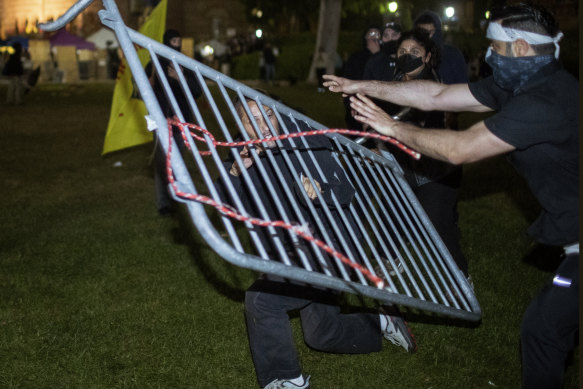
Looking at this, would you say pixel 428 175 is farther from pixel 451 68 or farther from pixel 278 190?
pixel 278 190

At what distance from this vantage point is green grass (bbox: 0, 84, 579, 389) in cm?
Answer: 407

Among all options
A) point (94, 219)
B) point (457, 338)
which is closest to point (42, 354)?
point (457, 338)

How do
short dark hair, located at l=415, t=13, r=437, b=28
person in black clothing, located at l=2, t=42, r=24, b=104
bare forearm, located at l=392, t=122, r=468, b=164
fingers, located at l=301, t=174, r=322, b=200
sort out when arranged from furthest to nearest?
person in black clothing, located at l=2, t=42, r=24, b=104, short dark hair, located at l=415, t=13, r=437, b=28, fingers, located at l=301, t=174, r=322, b=200, bare forearm, located at l=392, t=122, r=468, b=164

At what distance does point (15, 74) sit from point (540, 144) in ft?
72.2

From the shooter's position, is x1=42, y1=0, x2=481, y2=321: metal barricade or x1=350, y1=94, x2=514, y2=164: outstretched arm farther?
x1=350, y1=94, x2=514, y2=164: outstretched arm

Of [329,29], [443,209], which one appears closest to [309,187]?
[443,209]

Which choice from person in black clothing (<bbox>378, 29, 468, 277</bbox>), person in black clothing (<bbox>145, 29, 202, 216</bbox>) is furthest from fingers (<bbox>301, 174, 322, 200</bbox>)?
person in black clothing (<bbox>145, 29, 202, 216</bbox>)

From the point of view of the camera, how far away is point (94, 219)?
7.72 m

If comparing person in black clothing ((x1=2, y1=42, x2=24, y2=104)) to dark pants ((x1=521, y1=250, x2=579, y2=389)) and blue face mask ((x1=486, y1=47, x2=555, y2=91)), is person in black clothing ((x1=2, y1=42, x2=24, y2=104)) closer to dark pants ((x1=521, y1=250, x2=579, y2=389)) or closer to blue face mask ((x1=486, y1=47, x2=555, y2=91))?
blue face mask ((x1=486, y1=47, x2=555, y2=91))

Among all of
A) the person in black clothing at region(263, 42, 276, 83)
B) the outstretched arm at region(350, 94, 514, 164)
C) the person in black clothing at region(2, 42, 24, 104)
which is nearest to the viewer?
the outstretched arm at region(350, 94, 514, 164)

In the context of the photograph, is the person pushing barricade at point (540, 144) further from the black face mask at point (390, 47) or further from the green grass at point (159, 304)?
the black face mask at point (390, 47)

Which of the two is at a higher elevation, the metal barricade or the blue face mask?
the blue face mask

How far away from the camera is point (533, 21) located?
2.91m

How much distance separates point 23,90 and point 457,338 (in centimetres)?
2191
